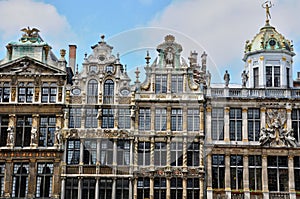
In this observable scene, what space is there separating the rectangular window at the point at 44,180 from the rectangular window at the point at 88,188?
2.24 m

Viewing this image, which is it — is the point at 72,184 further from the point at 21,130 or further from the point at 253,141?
the point at 253,141

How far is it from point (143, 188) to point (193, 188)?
Answer: 3.27 m

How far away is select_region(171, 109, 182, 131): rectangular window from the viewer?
35.2 m

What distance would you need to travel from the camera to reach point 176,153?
34.7 metres

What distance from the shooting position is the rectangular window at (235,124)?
35.2m

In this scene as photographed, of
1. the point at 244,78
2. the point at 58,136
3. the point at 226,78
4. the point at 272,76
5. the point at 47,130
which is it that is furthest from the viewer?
the point at 244,78

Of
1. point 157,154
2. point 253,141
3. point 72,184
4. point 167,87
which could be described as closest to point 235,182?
point 253,141

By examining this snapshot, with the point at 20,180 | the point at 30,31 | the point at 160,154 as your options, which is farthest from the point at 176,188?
the point at 30,31

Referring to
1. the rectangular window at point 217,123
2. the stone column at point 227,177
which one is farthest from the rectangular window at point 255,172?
the rectangular window at point 217,123

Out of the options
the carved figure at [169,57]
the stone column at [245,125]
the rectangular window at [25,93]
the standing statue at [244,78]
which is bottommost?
the stone column at [245,125]

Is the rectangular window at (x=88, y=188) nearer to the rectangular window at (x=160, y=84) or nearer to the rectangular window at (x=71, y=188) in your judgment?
the rectangular window at (x=71, y=188)

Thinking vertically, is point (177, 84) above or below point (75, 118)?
above

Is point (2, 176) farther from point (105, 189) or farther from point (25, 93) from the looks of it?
point (105, 189)

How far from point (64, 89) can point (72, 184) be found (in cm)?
652
